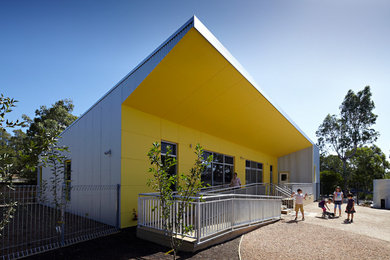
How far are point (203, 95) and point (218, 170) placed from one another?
220 inches

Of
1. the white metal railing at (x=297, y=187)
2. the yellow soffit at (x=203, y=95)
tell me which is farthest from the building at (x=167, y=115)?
the white metal railing at (x=297, y=187)

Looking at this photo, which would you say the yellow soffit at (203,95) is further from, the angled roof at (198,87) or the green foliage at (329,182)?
the green foliage at (329,182)

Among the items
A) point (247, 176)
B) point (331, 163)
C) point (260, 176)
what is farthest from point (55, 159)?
point (331, 163)

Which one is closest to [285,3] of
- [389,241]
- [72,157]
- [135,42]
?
[135,42]

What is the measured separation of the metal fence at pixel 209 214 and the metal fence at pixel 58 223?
144 centimetres

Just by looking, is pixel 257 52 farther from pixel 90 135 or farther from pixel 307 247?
pixel 90 135

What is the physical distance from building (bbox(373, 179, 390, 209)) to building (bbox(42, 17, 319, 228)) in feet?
39.4

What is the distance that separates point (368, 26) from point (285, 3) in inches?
134

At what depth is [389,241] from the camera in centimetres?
730

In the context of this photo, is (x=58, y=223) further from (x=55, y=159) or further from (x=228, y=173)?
(x=228, y=173)

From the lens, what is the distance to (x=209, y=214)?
614 centimetres

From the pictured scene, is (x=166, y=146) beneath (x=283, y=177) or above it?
above

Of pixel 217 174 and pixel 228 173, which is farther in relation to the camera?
pixel 228 173

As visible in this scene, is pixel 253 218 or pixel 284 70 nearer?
pixel 253 218
